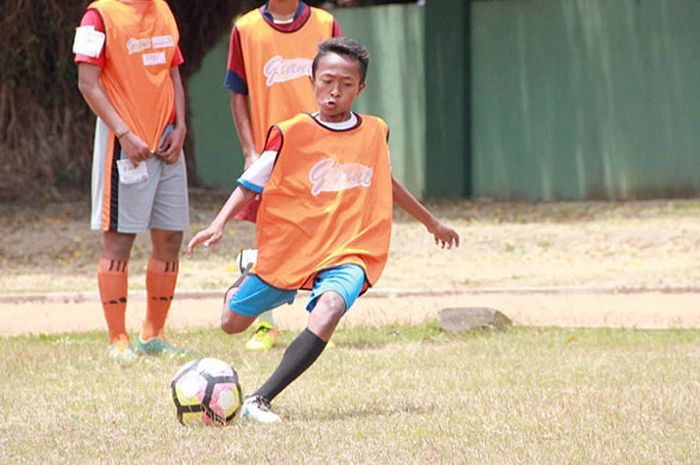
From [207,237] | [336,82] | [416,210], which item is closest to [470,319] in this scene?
[416,210]

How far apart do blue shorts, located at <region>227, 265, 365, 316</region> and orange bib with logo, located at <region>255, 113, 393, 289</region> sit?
0.04 metres

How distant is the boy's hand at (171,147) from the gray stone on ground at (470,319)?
6.43ft

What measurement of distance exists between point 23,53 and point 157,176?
9.64 meters

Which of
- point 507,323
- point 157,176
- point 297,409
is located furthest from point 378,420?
point 507,323

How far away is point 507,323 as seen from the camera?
383 inches

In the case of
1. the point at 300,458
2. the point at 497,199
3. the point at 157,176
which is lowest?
the point at 497,199

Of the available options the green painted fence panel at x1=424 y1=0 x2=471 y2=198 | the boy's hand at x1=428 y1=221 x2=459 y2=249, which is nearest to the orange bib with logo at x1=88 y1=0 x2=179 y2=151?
the boy's hand at x1=428 y1=221 x2=459 y2=249

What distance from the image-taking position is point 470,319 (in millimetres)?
9578

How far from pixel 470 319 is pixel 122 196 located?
2265 millimetres

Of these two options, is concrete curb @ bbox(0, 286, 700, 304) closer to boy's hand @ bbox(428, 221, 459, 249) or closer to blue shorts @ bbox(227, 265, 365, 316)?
boy's hand @ bbox(428, 221, 459, 249)

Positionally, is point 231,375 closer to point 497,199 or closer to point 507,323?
point 507,323

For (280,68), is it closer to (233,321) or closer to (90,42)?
(90,42)

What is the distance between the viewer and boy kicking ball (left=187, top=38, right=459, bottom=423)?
22.0ft

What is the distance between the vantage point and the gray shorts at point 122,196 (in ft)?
28.0
